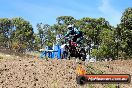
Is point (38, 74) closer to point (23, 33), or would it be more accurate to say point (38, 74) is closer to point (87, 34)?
point (87, 34)

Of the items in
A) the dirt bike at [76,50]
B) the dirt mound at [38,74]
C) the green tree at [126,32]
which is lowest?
the dirt mound at [38,74]

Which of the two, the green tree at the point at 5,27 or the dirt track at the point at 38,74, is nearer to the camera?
the dirt track at the point at 38,74

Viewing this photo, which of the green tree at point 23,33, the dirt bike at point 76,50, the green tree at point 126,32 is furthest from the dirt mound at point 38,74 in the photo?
the green tree at point 23,33

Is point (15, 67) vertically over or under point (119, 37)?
under

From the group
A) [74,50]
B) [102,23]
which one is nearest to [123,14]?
[102,23]

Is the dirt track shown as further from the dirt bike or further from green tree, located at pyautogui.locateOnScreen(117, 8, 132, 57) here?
green tree, located at pyautogui.locateOnScreen(117, 8, 132, 57)

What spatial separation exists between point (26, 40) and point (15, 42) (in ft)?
20.5

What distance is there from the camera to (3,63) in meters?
18.5

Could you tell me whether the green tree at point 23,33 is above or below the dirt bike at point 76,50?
above

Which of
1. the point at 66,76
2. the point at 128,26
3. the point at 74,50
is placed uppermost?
the point at 128,26

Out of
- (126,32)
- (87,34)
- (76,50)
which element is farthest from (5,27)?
(76,50)

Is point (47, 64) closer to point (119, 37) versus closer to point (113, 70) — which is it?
point (113, 70)

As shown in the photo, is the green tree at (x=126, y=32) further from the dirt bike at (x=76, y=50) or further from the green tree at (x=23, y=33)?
the green tree at (x=23, y=33)

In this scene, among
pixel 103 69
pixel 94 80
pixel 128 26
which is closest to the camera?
pixel 94 80
